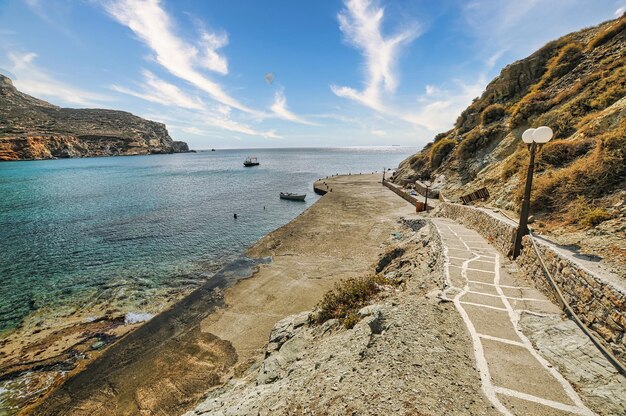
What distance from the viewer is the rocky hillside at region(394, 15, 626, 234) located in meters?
9.96

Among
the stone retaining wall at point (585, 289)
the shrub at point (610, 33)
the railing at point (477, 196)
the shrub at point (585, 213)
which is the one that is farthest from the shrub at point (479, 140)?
the stone retaining wall at point (585, 289)

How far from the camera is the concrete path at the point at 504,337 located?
4.35 m

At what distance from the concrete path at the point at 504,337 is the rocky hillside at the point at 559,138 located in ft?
9.35

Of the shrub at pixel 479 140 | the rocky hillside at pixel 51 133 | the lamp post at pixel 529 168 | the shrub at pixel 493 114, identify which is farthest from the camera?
the rocky hillside at pixel 51 133

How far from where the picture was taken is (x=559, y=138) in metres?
18.2

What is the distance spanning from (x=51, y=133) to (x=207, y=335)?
20223 centimetres

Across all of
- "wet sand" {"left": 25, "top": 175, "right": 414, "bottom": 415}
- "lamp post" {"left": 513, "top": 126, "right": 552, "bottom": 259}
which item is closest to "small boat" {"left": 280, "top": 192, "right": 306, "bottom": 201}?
"wet sand" {"left": 25, "top": 175, "right": 414, "bottom": 415}

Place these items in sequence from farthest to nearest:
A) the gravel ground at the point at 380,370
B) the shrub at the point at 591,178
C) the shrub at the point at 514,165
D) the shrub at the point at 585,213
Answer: the shrub at the point at 514,165 < the shrub at the point at 591,178 < the shrub at the point at 585,213 < the gravel ground at the point at 380,370

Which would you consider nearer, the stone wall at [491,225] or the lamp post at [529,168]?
the lamp post at [529,168]

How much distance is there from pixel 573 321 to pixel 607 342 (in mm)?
890

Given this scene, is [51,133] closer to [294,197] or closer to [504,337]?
[294,197]

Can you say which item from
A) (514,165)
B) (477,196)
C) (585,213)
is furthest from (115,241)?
(514,165)

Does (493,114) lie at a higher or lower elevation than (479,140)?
higher

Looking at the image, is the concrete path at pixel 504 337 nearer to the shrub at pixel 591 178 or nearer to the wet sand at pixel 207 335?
the shrub at pixel 591 178
